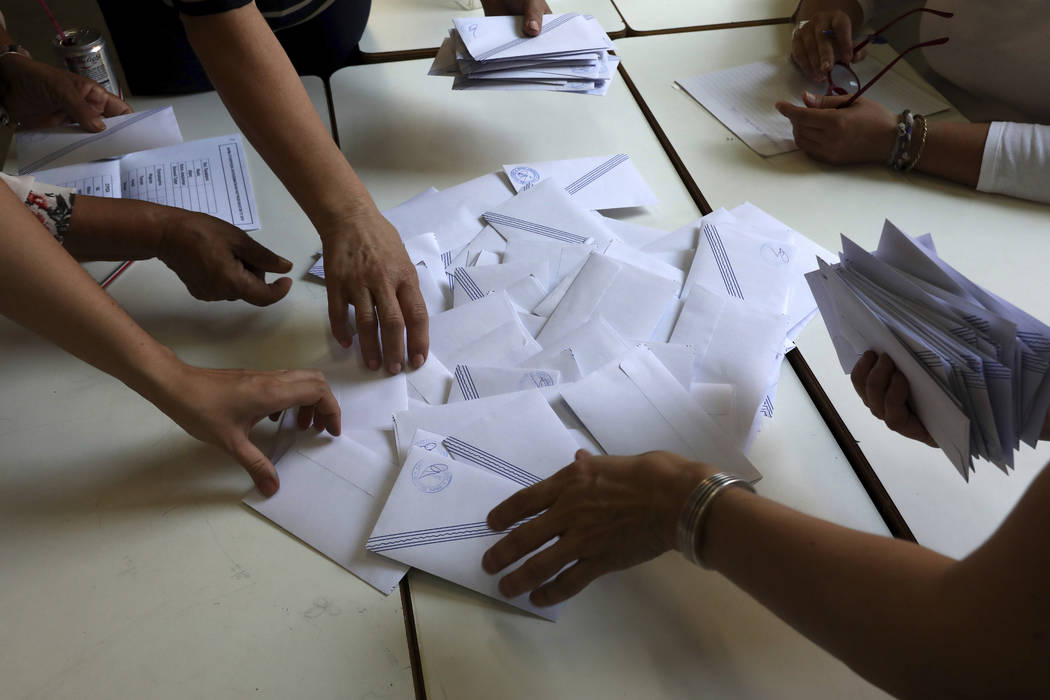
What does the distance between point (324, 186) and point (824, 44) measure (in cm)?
101

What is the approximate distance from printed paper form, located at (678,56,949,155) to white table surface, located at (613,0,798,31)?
21 cm

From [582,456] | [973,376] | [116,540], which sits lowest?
[116,540]

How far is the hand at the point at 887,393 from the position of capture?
818 mm

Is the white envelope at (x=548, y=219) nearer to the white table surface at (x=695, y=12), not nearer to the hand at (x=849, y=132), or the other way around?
the hand at (x=849, y=132)

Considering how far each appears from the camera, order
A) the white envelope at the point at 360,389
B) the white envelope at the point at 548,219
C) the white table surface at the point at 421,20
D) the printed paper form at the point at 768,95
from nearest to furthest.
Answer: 1. the white envelope at the point at 360,389
2. the white envelope at the point at 548,219
3. the printed paper form at the point at 768,95
4. the white table surface at the point at 421,20

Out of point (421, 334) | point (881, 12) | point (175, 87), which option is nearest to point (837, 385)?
point (421, 334)

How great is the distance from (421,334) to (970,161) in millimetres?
954

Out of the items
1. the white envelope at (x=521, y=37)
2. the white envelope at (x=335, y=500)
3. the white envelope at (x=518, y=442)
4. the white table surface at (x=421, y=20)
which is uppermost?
the white envelope at (x=521, y=37)

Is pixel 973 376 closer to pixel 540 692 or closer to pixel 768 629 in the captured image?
pixel 768 629

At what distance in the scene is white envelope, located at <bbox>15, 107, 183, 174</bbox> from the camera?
1269mm

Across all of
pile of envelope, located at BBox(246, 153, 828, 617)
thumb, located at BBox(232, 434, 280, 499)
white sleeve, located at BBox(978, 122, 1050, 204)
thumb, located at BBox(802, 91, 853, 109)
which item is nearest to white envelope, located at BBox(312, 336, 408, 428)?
pile of envelope, located at BBox(246, 153, 828, 617)

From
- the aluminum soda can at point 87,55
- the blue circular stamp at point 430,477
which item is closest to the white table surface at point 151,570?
the blue circular stamp at point 430,477

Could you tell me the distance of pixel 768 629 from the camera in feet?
2.43

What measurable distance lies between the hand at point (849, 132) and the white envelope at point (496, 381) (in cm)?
71
